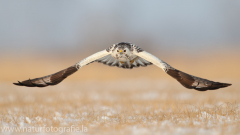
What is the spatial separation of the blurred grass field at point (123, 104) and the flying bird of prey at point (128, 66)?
897 millimetres

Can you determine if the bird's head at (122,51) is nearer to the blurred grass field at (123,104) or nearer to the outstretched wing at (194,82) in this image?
the outstretched wing at (194,82)

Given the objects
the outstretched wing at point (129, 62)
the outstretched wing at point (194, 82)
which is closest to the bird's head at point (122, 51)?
the outstretched wing at point (129, 62)

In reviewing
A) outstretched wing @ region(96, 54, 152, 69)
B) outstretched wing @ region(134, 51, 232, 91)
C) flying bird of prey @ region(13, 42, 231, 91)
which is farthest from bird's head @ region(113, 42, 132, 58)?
outstretched wing @ region(134, 51, 232, 91)

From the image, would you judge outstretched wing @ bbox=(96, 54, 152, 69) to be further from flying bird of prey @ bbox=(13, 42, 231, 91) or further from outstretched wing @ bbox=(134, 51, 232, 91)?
outstretched wing @ bbox=(134, 51, 232, 91)

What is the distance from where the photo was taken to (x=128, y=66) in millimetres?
8867

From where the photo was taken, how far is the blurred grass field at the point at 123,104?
553cm

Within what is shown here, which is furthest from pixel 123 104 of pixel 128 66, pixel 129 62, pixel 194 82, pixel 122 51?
pixel 194 82

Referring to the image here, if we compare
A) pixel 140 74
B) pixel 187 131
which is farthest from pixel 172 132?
pixel 140 74

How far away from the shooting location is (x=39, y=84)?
699cm

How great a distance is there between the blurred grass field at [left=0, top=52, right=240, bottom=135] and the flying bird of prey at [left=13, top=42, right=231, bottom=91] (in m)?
0.90

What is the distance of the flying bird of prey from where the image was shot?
240 inches

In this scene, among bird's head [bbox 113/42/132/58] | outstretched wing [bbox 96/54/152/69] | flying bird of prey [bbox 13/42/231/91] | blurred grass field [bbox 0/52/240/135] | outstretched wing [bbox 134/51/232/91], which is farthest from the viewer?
outstretched wing [bbox 96/54/152/69]

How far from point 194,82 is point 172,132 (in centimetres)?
202

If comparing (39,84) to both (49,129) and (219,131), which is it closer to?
(49,129)
